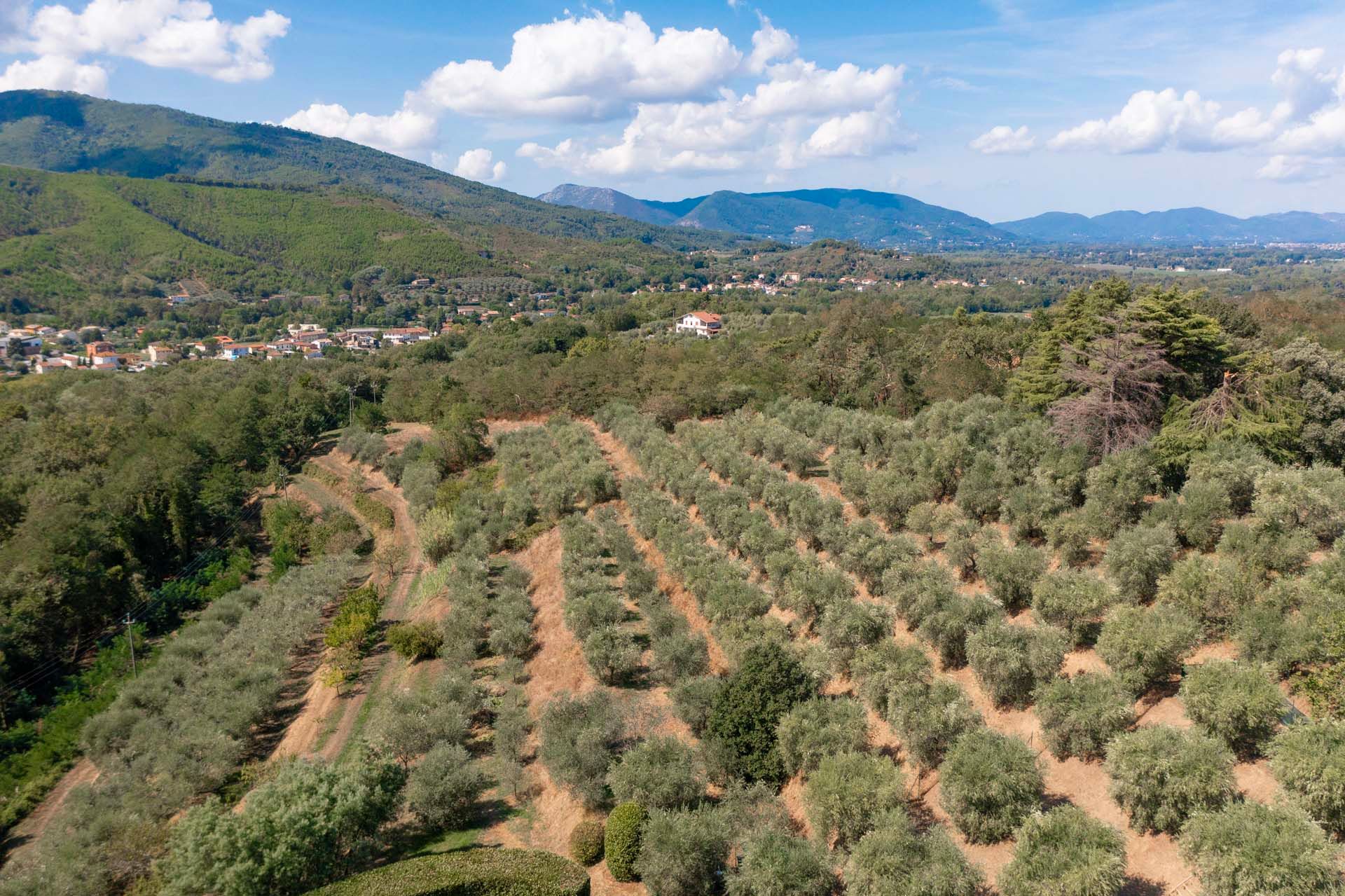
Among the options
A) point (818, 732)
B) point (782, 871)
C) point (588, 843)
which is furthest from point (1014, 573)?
point (588, 843)

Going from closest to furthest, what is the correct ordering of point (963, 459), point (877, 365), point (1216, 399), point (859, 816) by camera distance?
point (859, 816)
point (1216, 399)
point (963, 459)
point (877, 365)

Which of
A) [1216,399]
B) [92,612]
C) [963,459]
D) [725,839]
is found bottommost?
[92,612]

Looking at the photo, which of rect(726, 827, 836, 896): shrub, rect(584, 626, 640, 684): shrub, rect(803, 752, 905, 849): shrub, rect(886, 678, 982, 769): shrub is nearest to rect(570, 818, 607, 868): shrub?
rect(726, 827, 836, 896): shrub

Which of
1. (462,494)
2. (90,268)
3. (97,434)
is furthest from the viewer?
(90,268)

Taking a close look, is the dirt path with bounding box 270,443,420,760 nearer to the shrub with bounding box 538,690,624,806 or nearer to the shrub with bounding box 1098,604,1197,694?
the shrub with bounding box 538,690,624,806

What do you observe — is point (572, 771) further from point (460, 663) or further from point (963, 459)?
point (963, 459)

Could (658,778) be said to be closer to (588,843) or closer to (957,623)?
(588,843)

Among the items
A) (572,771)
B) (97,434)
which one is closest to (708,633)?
(572,771)
